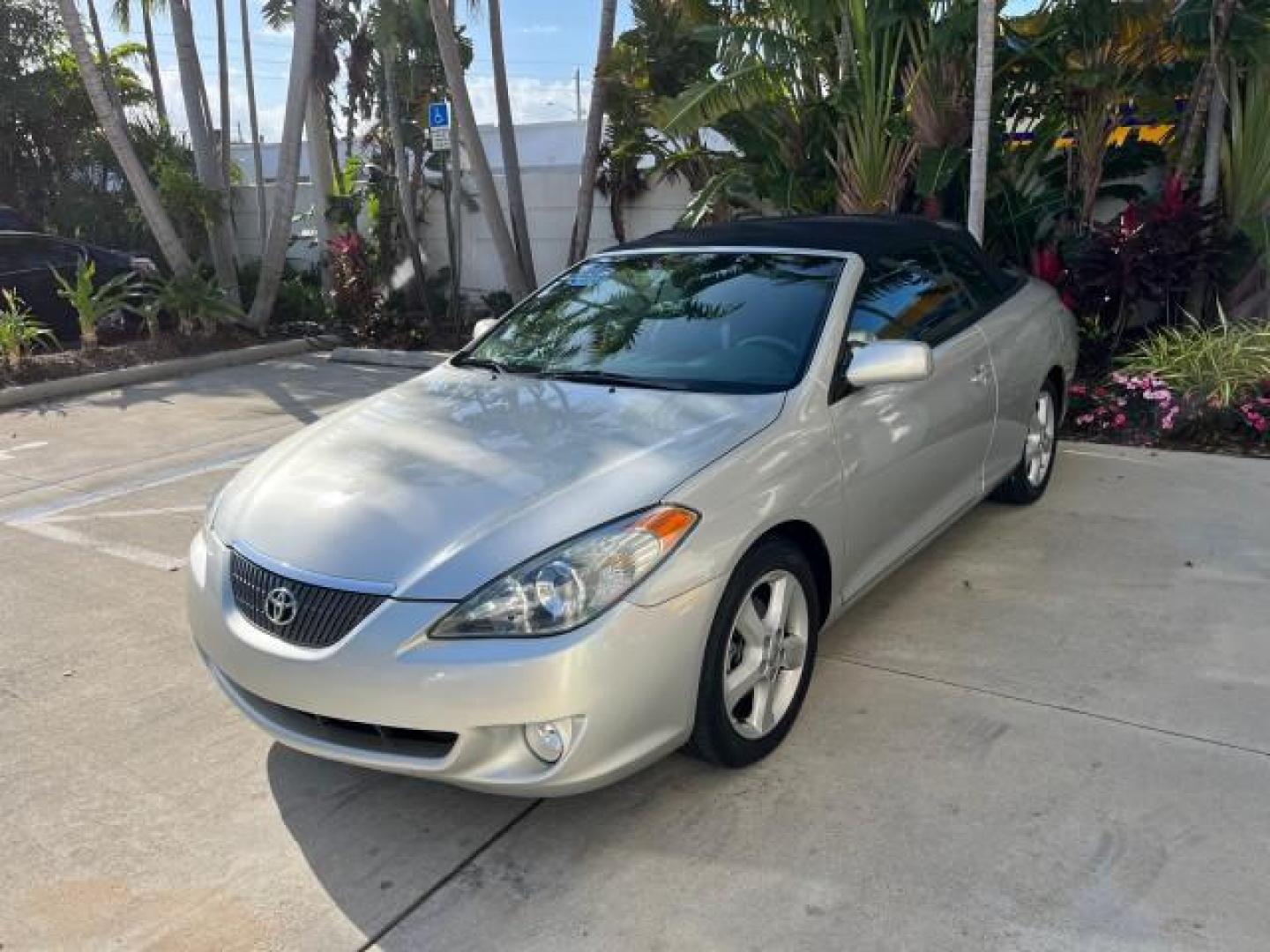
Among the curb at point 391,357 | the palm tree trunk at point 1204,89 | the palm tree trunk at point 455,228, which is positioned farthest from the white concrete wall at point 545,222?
the palm tree trunk at point 1204,89

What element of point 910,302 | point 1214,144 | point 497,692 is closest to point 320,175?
point 1214,144

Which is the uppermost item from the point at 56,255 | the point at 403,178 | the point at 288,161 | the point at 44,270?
the point at 288,161

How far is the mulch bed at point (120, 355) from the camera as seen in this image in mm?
9695

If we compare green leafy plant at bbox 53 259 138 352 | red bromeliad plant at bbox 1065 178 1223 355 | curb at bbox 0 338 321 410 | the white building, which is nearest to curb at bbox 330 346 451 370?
curb at bbox 0 338 321 410

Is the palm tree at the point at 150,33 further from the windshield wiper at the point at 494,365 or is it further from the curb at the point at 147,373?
the windshield wiper at the point at 494,365

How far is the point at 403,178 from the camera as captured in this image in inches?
463

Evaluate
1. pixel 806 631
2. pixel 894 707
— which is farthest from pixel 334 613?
pixel 894 707

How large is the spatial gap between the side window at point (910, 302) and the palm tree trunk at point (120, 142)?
359 inches

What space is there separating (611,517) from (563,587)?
248mm

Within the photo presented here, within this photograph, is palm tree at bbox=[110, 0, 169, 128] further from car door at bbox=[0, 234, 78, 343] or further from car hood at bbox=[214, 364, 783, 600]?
car hood at bbox=[214, 364, 783, 600]

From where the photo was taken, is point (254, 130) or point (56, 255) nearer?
point (56, 255)

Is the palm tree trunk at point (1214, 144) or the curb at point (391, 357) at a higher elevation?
the palm tree trunk at point (1214, 144)

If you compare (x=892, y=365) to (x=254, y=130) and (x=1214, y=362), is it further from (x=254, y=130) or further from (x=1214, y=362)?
(x=254, y=130)

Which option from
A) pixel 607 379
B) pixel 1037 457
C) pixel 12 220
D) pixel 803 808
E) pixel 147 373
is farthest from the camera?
pixel 12 220
